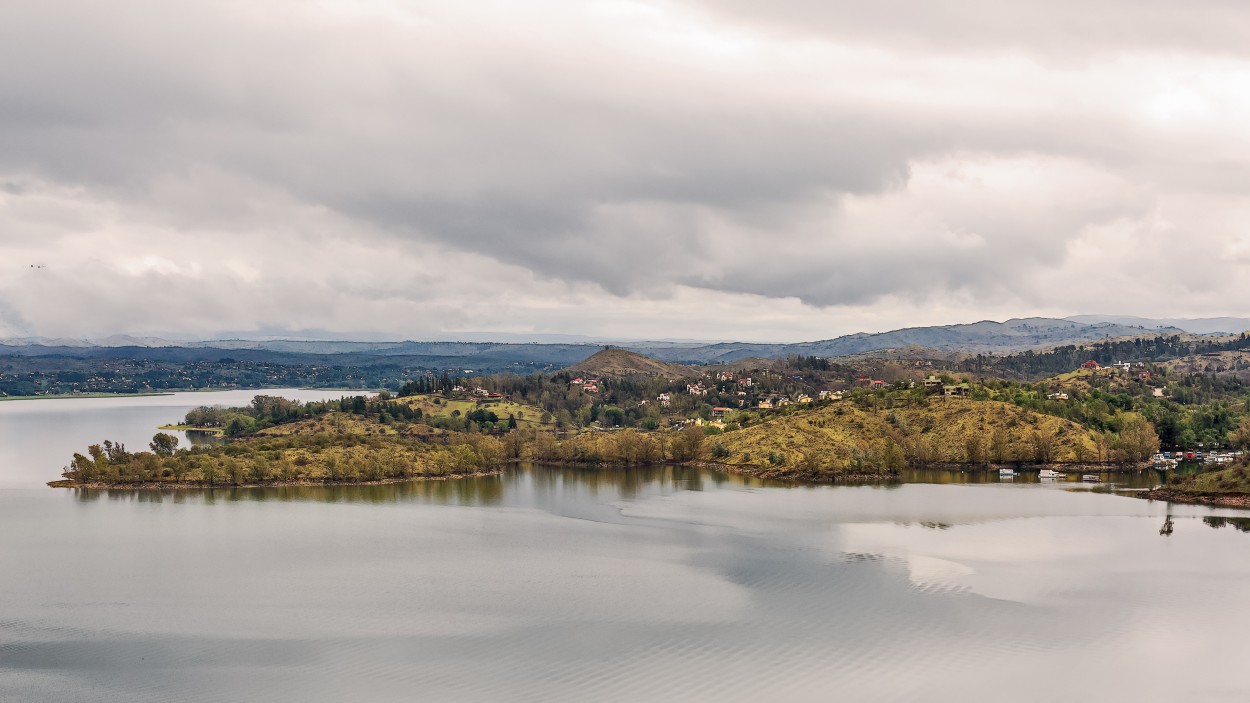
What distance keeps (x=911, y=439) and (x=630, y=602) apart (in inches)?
3200

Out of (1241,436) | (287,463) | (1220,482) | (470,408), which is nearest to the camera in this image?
(1220,482)

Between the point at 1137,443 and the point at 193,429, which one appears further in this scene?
the point at 193,429

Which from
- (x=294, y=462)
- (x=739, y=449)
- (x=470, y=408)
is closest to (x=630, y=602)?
(x=294, y=462)

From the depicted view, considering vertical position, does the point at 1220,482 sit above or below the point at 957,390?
below

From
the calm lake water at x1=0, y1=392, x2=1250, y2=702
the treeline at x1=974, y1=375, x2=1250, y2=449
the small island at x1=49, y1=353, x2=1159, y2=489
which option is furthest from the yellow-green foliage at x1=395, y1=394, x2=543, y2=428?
the calm lake water at x1=0, y1=392, x2=1250, y2=702

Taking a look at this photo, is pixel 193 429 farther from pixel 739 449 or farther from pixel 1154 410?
pixel 1154 410

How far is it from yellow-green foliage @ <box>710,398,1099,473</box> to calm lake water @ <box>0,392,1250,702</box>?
97.5 feet

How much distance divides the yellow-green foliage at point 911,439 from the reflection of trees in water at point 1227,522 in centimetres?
3857

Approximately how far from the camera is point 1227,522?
7788 centimetres

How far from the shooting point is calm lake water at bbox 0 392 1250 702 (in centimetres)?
4012

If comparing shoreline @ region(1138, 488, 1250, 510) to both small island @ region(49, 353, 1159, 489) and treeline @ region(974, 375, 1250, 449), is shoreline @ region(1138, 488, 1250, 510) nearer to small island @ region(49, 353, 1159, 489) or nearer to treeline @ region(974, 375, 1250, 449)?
small island @ region(49, 353, 1159, 489)

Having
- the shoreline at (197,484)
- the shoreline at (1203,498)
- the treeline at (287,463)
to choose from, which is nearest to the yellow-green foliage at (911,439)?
the shoreline at (1203,498)

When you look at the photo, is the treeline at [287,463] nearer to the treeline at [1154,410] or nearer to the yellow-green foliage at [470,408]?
the yellow-green foliage at [470,408]

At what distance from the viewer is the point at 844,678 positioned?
132ft
